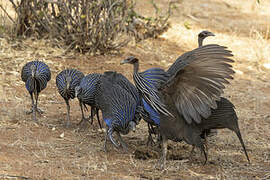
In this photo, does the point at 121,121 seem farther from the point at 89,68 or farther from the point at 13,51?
the point at 13,51

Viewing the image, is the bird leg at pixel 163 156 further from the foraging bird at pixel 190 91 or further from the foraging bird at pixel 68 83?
the foraging bird at pixel 68 83

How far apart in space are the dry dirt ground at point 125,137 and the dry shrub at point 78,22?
9.9 inches

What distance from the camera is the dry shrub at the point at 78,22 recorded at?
8539mm

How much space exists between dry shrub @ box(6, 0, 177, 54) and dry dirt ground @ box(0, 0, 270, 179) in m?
0.25

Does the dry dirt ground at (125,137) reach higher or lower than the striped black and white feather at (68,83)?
lower

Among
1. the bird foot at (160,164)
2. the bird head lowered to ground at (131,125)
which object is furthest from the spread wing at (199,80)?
the bird head lowered to ground at (131,125)

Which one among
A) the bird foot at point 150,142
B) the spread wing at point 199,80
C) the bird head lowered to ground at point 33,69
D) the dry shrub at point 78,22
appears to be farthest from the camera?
the dry shrub at point 78,22

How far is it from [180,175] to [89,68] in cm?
442

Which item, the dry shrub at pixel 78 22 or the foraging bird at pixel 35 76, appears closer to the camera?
the foraging bird at pixel 35 76

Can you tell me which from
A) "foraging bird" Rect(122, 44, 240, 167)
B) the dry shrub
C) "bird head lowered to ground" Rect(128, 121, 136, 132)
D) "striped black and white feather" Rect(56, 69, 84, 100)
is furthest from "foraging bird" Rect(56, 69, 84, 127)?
the dry shrub

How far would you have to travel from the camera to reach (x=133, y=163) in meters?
4.63

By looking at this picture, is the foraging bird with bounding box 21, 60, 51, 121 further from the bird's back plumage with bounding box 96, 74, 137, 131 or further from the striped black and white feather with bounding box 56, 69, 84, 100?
the bird's back plumage with bounding box 96, 74, 137, 131

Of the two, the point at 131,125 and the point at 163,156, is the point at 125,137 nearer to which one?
the point at 131,125

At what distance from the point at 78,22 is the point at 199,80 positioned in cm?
474
